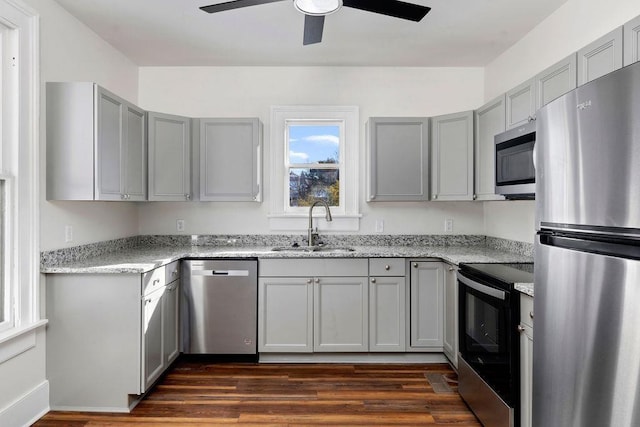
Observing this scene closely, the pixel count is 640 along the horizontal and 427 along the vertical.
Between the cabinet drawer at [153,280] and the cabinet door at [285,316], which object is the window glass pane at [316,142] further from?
the cabinet drawer at [153,280]

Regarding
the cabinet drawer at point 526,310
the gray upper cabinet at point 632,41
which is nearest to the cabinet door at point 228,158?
the cabinet drawer at point 526,310

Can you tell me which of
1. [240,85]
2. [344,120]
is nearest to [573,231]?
[344,120]

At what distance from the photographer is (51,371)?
7.91ft

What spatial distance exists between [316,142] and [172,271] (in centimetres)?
176

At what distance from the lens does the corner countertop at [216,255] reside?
2412mm

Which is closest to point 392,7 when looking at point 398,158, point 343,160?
point 398,158

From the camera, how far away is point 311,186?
12.3 ft

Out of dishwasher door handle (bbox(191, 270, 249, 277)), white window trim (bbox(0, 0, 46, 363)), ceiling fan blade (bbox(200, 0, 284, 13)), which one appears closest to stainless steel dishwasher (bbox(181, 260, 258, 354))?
dishwasher door handle (bbox(191, 270, 249, 277))

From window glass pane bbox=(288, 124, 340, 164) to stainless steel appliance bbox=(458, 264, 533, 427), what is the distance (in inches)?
68.4

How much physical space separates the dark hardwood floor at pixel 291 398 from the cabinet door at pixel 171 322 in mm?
170

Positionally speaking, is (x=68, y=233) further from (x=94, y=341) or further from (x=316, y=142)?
(x=316, y=142)

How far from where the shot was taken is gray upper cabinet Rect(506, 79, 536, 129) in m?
2.38

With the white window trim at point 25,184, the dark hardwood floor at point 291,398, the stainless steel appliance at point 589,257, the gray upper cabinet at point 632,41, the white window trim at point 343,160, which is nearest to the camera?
the stainless steel appliance at point 589,257

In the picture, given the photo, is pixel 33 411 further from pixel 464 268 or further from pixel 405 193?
pixel 405 193
